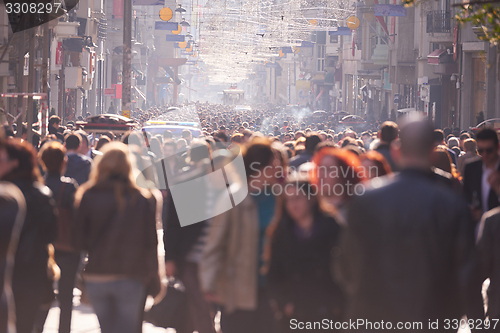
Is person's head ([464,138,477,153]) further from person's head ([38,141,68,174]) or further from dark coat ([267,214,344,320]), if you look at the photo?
dark coat ([267,214,344,320])

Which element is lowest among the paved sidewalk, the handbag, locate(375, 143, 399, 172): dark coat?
the paved sidewalk

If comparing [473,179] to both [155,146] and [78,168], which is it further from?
[155,146]

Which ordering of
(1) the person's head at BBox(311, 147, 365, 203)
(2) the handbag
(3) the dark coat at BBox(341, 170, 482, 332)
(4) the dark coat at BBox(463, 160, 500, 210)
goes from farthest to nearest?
(4) the dark coat at BBox(463, 160, 500, 210), (2) the handbag, (1) the person's head at BBox(311, 147, 365, 203), (3) the dark coat at BBox(341, 170, 482, 332)

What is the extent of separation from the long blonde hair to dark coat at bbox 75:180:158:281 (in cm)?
2

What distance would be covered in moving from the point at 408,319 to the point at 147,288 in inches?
89.5

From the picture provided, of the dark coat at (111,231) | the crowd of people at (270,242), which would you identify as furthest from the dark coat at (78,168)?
the dark coat at (111,231)

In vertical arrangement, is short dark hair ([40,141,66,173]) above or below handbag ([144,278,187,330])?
above

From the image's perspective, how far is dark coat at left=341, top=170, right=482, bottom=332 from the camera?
449 cm

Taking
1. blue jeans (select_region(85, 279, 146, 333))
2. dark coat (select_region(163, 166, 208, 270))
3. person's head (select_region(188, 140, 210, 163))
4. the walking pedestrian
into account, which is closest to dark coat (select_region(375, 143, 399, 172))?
person's head (select_region(188, 140, 210, 163))

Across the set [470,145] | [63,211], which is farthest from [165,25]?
[63,211]

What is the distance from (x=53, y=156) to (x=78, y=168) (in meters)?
1.75

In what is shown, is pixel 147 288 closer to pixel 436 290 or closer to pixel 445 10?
pixel 436 290

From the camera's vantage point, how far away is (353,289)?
15.6 ft

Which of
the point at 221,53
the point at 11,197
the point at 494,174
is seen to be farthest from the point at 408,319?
the point at 221,53
